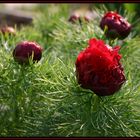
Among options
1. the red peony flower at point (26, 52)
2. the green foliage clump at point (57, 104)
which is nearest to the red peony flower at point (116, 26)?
the green foliage clump at point (57, 104)

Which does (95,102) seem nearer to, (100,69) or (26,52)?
(100,69)

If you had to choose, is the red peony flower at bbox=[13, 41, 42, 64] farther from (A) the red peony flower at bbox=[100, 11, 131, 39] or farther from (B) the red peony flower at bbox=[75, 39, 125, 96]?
(A) the red peony flower at bbox=[100, 11, 131, 39]

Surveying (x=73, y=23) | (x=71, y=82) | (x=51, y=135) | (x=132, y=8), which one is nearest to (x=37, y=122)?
(x=51, y=135)

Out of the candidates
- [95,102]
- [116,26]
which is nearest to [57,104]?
[95,102]

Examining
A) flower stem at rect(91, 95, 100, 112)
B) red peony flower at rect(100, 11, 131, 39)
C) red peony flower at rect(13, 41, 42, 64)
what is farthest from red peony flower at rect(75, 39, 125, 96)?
red peony flower at rect(100, 11, 131, 39)

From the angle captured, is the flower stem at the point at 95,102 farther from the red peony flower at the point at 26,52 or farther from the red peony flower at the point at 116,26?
the red peony flower at the point at 116,26

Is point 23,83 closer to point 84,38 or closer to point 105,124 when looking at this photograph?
point 105,124
